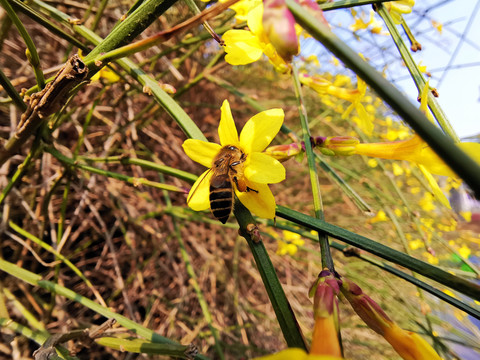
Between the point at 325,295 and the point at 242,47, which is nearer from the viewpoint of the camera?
the point at 325,295

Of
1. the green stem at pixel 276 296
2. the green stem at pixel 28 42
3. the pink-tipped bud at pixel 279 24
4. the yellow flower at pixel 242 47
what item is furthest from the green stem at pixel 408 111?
the green stem at pixel 28 42

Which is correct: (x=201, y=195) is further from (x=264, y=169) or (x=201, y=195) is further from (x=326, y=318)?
(x=326, y=318)

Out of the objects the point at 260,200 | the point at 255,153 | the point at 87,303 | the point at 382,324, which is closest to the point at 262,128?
the point at 255,153

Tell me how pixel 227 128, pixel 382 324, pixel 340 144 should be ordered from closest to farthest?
pixel 382 324 < pixel 227 128 < pixel 340 144

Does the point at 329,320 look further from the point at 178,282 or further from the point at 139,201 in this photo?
the point at 139,201

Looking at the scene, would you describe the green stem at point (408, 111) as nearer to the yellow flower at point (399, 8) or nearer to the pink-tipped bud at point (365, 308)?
the pink-tipped bud at point (365, 308)

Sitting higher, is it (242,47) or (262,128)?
(242,47)

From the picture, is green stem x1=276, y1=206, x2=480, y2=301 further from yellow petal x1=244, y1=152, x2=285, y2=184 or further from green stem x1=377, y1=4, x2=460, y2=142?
green stem x1=377, y1=4, x2=460, y2=142
